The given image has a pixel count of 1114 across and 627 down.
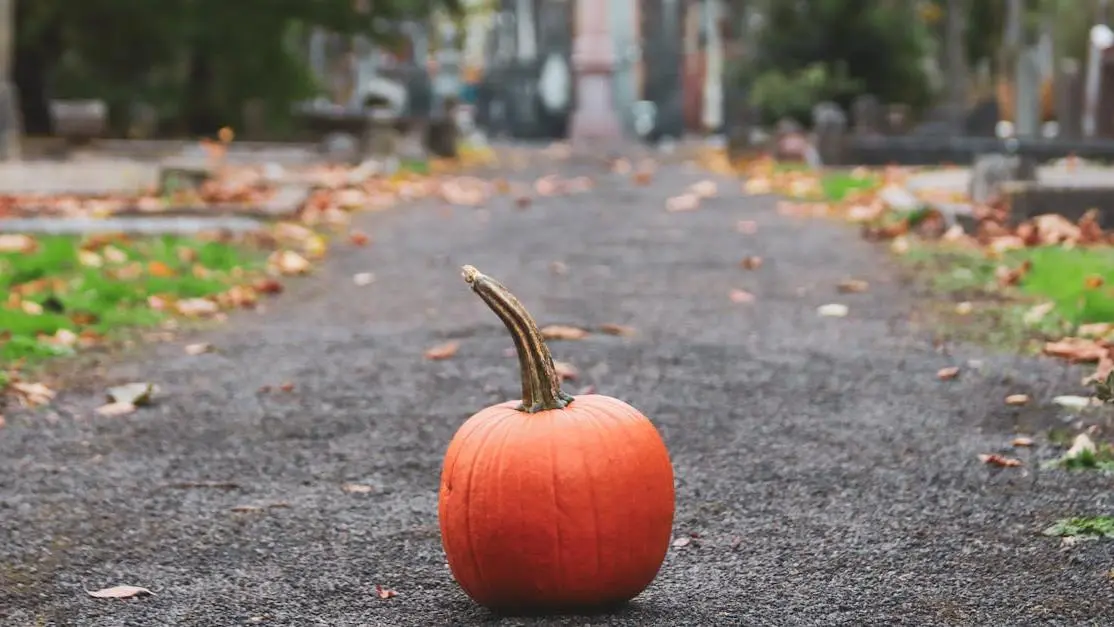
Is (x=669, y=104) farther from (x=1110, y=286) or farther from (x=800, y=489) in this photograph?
(x=800, y=489)

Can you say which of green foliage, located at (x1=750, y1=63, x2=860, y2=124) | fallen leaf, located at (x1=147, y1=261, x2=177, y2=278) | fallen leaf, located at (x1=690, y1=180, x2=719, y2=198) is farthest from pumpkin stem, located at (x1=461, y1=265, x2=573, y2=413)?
green foliage, located at (x1=750, y1=63, x2=860, y2=124)

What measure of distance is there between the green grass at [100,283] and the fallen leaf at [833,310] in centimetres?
324

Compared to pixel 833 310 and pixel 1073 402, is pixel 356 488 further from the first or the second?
pixel 833 310

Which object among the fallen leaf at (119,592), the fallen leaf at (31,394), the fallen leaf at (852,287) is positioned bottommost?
the fallen leaf at (852,287)

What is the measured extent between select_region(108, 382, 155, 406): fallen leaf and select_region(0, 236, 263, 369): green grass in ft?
2.45

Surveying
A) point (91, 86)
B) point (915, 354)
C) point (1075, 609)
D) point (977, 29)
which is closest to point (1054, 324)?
point (915, 354)

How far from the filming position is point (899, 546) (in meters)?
3.83

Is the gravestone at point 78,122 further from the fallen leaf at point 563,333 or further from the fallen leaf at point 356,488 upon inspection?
the fallen leaf at point 356,488

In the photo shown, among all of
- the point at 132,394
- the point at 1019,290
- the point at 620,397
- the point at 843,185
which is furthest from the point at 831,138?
the point at 132,394

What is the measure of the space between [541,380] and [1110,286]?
5.22 metres

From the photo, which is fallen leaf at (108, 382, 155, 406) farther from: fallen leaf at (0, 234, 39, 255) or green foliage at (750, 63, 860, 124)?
green foliage at (750, 63, 860, 124)

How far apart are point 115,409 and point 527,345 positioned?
2.82m

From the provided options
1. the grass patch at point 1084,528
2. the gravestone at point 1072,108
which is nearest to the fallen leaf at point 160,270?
the grass patch at point 1084,528

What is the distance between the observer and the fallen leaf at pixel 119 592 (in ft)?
11.5
